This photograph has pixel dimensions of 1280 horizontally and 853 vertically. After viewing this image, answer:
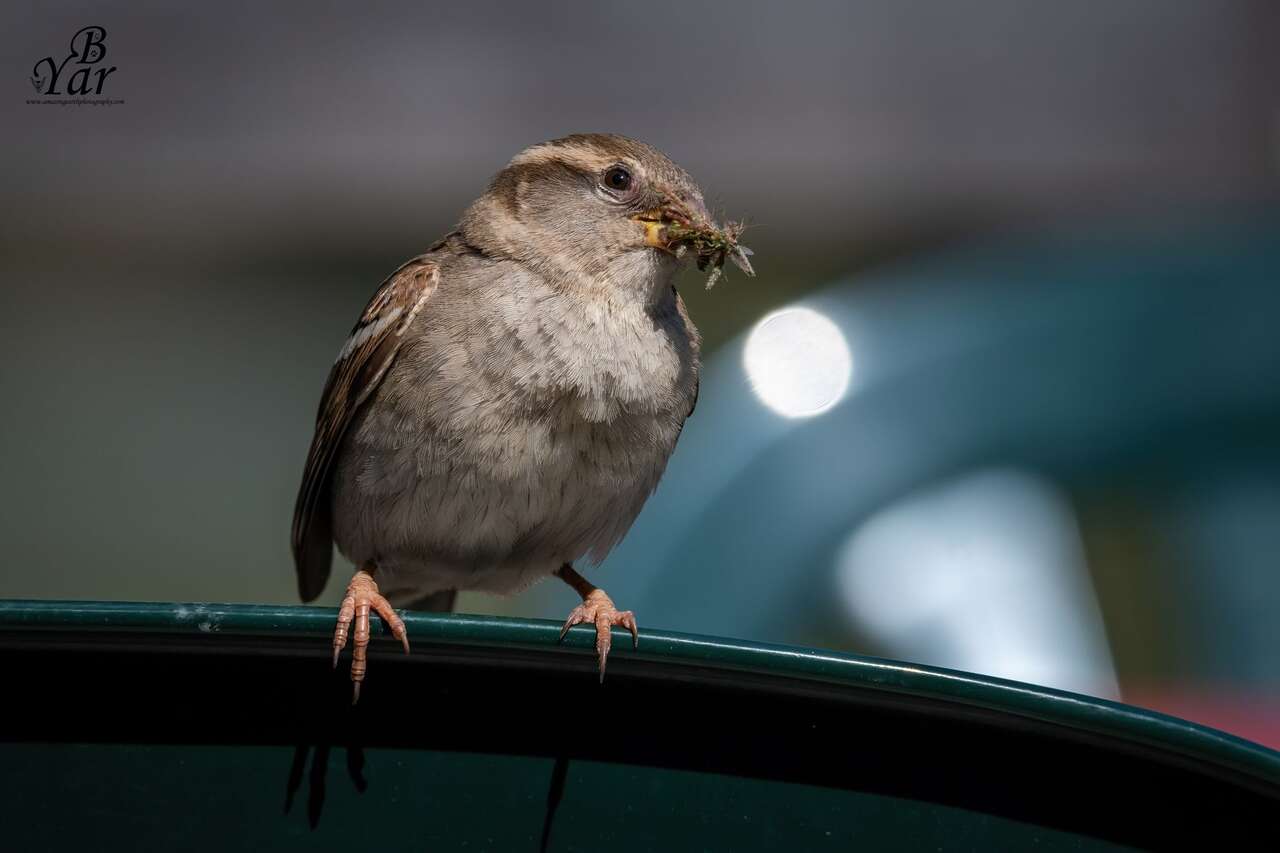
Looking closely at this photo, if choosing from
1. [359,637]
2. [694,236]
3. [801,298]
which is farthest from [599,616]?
[801,298]

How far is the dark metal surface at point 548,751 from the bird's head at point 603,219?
52.8 inches

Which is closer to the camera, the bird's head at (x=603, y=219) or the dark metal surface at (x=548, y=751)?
the dark metal surface at (x=548, y=751)

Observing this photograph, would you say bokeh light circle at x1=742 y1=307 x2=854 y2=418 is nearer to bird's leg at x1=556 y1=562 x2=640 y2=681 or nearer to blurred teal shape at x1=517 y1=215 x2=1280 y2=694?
blurred teal shape at x1=517 y1=215 x2=1280 y2=694

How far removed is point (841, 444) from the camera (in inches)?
187

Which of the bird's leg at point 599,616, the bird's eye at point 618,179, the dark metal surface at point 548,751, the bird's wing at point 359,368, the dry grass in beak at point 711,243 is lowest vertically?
the dark metal surface at point 548,751

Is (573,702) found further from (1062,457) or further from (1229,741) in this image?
(1062,457)

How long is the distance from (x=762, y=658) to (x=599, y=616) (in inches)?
33.2

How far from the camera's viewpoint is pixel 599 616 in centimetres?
270

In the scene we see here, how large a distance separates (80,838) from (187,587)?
22.1 feet

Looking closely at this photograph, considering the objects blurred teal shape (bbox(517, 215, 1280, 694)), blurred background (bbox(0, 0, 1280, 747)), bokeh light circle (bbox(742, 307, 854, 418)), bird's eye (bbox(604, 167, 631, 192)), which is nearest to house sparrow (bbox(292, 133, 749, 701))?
bird's eye (bbox(604, 167, 631, 192))

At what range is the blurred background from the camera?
177 inches

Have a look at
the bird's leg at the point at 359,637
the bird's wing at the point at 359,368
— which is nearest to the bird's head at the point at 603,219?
the bird's wing at the point at 359,368

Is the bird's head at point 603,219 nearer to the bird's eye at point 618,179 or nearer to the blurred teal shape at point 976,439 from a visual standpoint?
the bird's eye at point 618,179

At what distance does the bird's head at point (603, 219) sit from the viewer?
3174 millimetres
